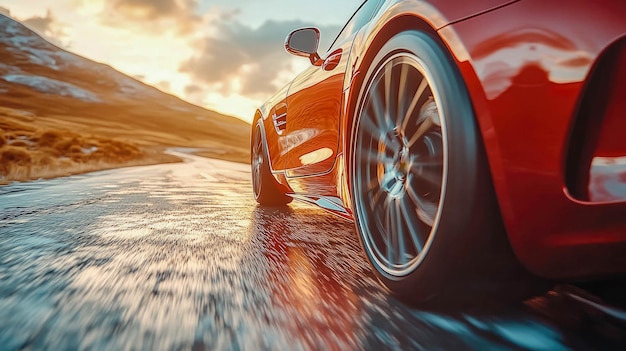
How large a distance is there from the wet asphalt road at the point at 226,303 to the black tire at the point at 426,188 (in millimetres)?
139

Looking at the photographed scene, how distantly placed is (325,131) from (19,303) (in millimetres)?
1808

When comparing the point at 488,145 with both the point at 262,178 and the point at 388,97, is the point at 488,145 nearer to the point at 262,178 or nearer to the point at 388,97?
the point at 388,97

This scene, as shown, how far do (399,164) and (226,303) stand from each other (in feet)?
2.92

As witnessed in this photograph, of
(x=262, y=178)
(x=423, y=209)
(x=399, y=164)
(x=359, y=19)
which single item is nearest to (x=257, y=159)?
(x=262, y=178)

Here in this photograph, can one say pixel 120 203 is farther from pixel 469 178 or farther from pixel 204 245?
pixel 469 178

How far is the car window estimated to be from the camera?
3096mm

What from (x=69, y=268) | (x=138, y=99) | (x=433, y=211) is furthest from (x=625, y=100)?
(x=138, y=99)

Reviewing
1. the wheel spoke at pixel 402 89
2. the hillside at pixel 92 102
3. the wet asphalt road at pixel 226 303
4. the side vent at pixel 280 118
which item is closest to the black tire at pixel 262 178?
the side vent at pixel 280 118

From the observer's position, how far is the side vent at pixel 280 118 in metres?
4.48

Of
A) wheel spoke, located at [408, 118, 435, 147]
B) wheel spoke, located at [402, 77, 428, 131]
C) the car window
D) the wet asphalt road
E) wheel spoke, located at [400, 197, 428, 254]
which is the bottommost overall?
the wet asphalt road

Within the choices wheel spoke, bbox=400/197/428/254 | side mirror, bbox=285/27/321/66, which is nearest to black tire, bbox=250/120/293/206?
side mirror, bbox=285/27/321/66

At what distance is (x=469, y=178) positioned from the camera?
1.78 meters

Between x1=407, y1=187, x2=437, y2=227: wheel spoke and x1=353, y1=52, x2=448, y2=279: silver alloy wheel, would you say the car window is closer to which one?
x1=353, y1=52, x2=448, y2=279: silver alloy wheel

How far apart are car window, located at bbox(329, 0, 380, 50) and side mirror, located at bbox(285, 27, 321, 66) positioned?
446 millimetres
